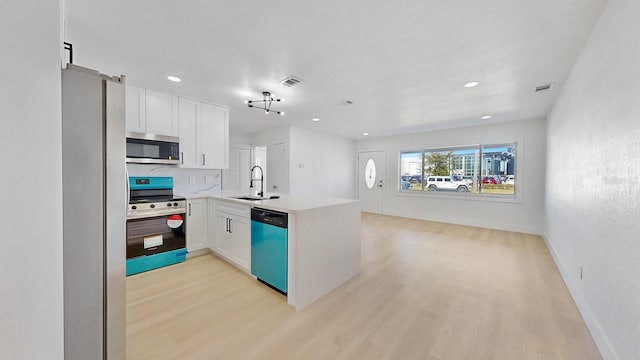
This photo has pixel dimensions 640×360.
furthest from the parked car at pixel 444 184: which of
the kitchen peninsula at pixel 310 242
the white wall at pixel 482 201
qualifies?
the kitchen peninsula at pixel 310 242

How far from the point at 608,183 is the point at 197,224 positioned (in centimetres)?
417

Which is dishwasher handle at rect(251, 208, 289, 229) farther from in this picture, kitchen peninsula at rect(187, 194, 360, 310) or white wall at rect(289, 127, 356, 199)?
white wall at rect(289, 127, 356, 199)

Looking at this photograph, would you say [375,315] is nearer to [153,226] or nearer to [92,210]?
[92,210]

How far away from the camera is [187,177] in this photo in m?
3.80

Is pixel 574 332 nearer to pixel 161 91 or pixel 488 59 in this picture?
pixel 488 59

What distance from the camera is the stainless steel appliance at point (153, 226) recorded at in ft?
8.69

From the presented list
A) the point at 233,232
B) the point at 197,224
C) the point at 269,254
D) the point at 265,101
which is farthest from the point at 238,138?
the point at 269,254

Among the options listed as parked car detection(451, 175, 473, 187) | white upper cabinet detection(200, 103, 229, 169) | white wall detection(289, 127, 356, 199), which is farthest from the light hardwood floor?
white wall detection(289, 127, 356, 199)

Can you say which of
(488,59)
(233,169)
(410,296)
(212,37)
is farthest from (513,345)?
(233,169)

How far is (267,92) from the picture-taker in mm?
3205

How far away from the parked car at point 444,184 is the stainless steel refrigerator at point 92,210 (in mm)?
6170

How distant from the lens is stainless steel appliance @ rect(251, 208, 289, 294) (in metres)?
2.10

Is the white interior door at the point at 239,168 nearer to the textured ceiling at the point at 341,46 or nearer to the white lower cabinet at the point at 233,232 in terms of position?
the textured ceiling at the point at 341,46

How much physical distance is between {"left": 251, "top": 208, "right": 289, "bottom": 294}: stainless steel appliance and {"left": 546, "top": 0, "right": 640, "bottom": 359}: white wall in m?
2.19
